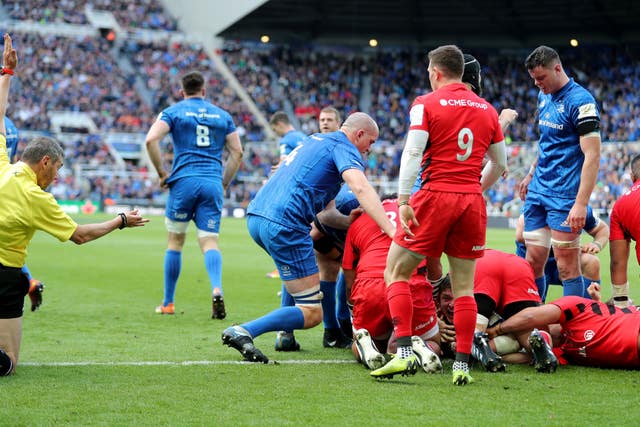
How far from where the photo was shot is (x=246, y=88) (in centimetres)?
4806

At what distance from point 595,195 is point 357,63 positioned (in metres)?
22.3

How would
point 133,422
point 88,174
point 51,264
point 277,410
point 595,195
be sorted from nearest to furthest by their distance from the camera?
point 133,422 < point 277,410 < point 51,264 < point 595,195 < point 88,174

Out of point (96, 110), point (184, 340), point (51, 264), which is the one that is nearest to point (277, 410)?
point (184, 340)

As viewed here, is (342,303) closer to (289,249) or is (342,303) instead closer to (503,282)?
(289,249)

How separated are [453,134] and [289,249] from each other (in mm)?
1579

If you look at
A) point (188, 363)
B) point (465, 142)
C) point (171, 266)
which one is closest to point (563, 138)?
point (465, 142)

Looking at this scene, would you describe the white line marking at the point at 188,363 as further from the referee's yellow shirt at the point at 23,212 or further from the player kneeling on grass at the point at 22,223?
the referee's yellow shirt at the point at 23,212

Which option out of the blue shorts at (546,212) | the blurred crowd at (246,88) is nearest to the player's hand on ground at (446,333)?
the blue shorts at (546,212)

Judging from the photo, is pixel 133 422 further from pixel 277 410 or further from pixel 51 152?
pixel 51 152

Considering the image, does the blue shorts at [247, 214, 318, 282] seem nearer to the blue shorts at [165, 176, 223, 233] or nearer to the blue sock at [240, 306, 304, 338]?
the blue sock at [240, 306, 304, 338]

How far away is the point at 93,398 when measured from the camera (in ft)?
15.8

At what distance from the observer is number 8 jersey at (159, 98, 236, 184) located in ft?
30.5

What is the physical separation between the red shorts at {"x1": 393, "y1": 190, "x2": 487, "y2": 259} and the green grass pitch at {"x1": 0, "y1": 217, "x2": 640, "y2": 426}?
0.86m

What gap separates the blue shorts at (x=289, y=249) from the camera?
20.5ft
